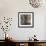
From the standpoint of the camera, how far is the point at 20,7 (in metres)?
4.31

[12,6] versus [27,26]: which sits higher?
[12,6]

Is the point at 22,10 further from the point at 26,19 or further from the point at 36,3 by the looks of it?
the point at 36,3

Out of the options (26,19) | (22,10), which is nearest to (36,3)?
(22,10)

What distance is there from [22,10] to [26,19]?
1.04ft

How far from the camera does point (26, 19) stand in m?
4.32

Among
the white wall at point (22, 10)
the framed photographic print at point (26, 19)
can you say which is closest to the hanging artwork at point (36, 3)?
the white wall at point (22, 10)

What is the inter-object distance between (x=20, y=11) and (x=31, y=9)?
1.18 ft

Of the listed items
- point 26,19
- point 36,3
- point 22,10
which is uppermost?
point 36,3

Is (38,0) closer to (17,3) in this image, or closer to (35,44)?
(17,3)

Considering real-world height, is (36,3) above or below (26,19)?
above

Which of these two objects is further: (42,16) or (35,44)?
(42,16)

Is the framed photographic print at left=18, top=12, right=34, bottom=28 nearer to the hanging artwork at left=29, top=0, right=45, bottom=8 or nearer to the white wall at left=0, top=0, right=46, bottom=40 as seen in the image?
the white wall at left=0, top=0, right=46, bottom=40

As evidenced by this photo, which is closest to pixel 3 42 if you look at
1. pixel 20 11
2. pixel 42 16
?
pixel 20 11

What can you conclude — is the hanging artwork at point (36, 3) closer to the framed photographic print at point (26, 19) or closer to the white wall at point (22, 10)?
the white wall at point (22, 10)
